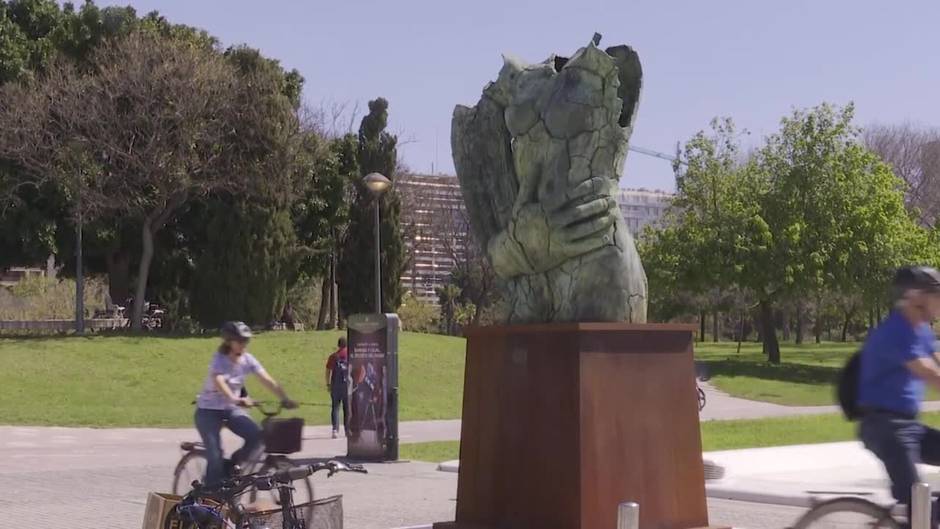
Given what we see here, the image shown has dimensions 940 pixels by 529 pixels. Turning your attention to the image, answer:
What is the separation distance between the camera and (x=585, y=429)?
8250mm

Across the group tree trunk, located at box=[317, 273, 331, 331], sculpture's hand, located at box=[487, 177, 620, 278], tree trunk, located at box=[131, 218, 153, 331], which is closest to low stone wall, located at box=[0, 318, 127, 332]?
tree trunk, located at box=[131, 218, 153, 331]

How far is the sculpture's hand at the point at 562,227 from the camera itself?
354 inches

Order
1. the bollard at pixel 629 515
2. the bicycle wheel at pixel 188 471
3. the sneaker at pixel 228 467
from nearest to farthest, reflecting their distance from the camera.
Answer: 1. the bollard at pixel 629 515
2. the sneaker at pixel 228 467
3. the bicycle wheel at pixel 188 471

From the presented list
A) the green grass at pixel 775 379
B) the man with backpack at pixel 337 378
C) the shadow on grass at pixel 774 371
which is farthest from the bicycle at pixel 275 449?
the shadow on grass at pixel 774 371

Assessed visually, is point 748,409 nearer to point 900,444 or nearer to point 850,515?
point 850,515

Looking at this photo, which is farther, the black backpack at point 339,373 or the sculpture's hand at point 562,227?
the black backpack at point 339,373

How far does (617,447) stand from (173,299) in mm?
38120

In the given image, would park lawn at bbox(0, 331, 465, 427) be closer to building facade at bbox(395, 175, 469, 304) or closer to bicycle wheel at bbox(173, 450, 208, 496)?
bicycle wheel at bbox(173, 450, 208, 496)

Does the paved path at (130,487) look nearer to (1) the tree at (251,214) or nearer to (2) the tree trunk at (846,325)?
(1) the tree at (251,214)

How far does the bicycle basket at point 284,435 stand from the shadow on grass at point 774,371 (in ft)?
113

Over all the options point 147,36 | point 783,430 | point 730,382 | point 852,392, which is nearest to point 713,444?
point 783,430

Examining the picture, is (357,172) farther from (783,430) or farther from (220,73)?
(783,430)

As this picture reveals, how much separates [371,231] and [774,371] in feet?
50.6

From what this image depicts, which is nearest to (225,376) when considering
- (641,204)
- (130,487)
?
(130,487)
